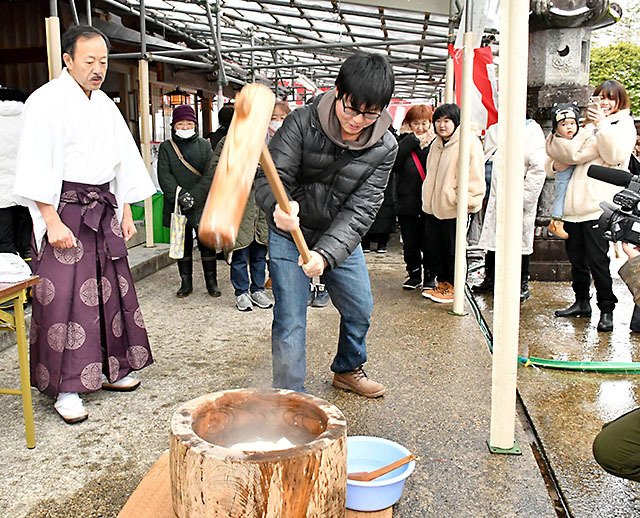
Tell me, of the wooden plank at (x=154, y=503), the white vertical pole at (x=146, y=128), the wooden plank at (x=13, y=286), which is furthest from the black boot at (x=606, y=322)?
the white vertical pole at (x=146, y=128)

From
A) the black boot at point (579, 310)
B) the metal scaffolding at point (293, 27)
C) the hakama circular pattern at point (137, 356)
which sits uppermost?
the metal scaffolding at point (293, 27)

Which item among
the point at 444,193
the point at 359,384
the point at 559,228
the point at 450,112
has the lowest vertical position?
the point at 359,384

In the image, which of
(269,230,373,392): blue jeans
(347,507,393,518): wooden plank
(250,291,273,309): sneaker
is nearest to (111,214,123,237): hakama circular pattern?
(269,230,373,392): blue jeans

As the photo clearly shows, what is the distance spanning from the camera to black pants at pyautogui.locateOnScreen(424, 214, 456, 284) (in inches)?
251

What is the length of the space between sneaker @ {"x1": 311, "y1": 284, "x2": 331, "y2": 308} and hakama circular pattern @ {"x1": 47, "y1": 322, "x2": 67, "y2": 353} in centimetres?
300

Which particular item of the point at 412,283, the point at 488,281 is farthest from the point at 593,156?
the point at 412,283

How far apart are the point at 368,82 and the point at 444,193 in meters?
3.37

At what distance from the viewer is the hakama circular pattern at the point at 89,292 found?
3477mm

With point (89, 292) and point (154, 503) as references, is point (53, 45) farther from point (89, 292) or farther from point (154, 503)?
point (154, 503)

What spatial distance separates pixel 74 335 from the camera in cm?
347

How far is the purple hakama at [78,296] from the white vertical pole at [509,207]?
7.25 ft

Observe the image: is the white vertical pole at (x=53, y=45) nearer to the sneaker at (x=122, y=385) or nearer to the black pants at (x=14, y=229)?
the black pants at (x=14, y=229)

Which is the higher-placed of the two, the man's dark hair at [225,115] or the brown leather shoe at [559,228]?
the man's dark hair at [225,115]

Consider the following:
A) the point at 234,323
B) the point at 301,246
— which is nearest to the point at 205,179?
the point at 234,323
